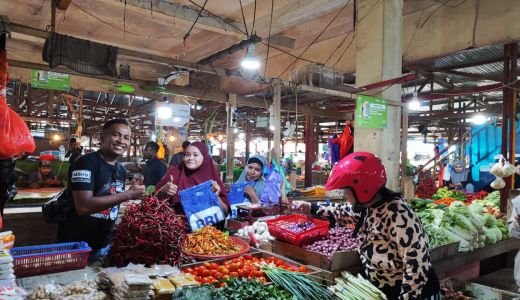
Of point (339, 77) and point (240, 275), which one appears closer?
point (240, 275)

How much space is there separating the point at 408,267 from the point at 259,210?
7.93 feet

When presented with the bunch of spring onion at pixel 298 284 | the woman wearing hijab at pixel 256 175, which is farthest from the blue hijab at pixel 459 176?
the bunch of spring onion at pixel 298 284

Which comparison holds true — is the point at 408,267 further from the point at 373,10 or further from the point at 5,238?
the point at 373,10

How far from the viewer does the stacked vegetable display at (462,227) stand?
178 inches

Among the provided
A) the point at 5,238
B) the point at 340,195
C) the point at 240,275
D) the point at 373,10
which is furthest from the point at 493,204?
the point at 5,238

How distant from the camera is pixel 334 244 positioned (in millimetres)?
3379

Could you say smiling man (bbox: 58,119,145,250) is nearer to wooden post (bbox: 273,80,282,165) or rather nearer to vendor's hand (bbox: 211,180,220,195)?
vendor's hand (bbox: 211,180,220,195)

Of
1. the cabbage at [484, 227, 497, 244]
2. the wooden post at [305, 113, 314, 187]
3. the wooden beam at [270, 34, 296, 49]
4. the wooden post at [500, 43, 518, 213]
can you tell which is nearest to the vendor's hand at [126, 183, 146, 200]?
the cabbage at [484, 227, 497, 244]

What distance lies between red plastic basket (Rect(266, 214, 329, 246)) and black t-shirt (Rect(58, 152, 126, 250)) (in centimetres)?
164

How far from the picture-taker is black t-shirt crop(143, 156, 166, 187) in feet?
22.3

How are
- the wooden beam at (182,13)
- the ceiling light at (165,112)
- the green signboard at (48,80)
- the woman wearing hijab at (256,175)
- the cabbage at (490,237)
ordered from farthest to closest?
1. the ceiling light at (165,112)
2. the woman wearing hijab at (256,175)
3. the green signboard at (48,80)
4. the wooden beam at (182,13)
5. the cabbage at (490,237)

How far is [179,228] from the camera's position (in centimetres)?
280

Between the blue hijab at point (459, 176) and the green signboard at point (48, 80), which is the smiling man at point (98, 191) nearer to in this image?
the green signboard at point (48, 80)

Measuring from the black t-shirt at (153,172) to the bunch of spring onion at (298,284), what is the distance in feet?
14.9
